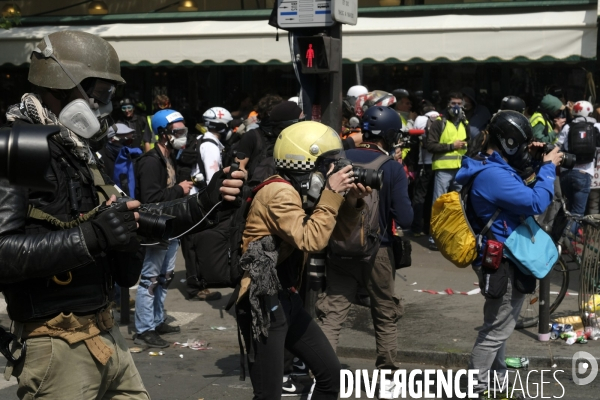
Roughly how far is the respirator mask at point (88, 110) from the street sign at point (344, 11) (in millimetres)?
3833

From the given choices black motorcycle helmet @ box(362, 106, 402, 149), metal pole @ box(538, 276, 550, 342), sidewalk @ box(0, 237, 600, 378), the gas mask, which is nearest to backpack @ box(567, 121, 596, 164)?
sidewalk @ box(0, 237, 600, 378)

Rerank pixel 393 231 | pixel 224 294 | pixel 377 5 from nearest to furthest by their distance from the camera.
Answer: pixel 393 231, pixel 224 294, pixel 377 5

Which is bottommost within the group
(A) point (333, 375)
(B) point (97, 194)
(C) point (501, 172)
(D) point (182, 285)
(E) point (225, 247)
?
(D) point (182, 285)

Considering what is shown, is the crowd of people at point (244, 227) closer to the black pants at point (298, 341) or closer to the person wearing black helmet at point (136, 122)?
the black pants at point (298, 341)

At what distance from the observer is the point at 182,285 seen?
30.7 ft

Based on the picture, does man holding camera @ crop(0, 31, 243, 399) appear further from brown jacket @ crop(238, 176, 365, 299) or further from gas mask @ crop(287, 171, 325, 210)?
gas mask @ crop(287, 171, 325, 210)

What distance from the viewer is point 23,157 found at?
106 inches

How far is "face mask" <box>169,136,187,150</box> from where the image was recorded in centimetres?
732

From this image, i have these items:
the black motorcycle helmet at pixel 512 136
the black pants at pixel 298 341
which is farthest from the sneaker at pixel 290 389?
the black motorcycle helmet at pixel 512 136

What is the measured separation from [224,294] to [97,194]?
222 inches

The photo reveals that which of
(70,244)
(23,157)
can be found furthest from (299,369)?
(23,157)

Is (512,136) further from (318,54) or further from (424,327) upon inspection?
(424,327)

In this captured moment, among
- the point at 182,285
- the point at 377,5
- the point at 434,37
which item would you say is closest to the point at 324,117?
the point at 182,285

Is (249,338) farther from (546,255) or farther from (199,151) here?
(199,151)
